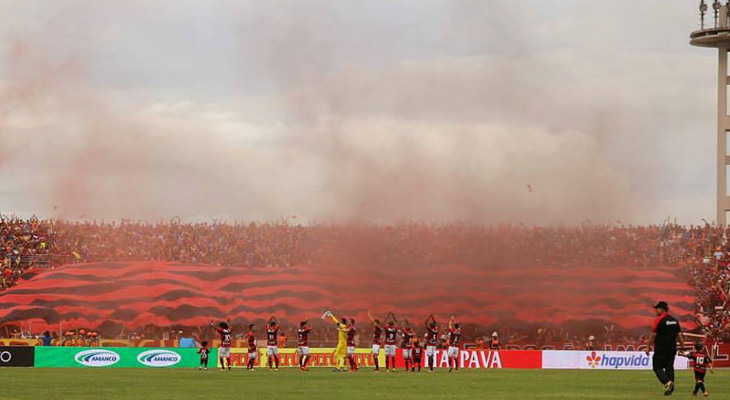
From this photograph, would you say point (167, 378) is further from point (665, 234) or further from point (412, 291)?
point (665, 234)

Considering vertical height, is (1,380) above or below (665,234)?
below

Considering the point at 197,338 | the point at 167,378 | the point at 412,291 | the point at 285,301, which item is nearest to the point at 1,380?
the point at 167,378

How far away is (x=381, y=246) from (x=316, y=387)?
132 ft

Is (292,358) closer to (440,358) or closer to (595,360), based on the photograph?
(440,358)

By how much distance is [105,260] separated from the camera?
7188 cm

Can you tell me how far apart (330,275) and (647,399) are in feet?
138

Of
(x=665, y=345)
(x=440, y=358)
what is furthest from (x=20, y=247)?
(x=665, y=345)

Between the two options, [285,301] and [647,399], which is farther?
[285,301]

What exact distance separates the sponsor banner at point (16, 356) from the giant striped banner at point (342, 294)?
12.0 metres

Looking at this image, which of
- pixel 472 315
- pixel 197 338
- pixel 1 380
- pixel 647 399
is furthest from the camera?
pixel 472 315

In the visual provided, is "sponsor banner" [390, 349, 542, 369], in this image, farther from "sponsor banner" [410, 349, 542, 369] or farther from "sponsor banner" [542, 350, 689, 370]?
"sponsor banner" [542, 350, 689, 370]

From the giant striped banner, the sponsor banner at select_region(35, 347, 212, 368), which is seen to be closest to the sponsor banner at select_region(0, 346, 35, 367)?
the sponsor banner at select_region(35, 347, 212, 368)

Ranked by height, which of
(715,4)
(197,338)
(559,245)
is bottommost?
(197,338)

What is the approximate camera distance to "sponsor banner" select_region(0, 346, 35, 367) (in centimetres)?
5000
